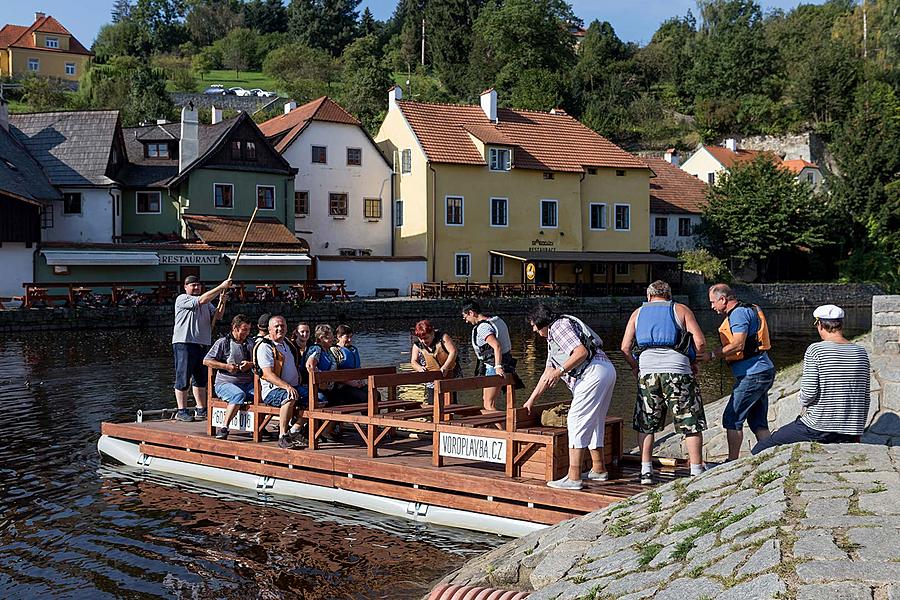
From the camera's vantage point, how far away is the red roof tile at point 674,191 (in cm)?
6594

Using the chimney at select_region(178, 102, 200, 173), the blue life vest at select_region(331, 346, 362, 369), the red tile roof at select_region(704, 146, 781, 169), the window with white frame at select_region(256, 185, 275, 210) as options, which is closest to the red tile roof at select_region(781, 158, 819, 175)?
the red tile roof at select_region(704, 146, 781, 169)

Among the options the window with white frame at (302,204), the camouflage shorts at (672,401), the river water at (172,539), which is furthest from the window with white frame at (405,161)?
the camouflage shorts at (672,401)

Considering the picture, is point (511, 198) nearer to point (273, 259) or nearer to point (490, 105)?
point (490, 105)

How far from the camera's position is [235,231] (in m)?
51.8

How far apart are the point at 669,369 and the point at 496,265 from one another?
156ft

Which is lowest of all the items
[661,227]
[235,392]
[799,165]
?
[235,392]

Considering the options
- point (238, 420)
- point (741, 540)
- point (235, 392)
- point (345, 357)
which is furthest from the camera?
point (345, 357)

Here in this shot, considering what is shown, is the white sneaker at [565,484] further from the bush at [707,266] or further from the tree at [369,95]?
the tree at [369,95]

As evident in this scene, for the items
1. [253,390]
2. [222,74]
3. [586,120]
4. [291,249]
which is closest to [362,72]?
[586,120]

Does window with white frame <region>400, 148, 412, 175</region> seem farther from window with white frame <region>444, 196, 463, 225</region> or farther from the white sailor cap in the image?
the white sailor cap

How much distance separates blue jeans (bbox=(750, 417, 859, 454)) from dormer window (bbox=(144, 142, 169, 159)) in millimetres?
51005

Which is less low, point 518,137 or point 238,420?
point 518,137

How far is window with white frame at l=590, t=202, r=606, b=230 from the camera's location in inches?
2375

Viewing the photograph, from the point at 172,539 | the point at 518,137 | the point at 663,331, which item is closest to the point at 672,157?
the point at 518,137
